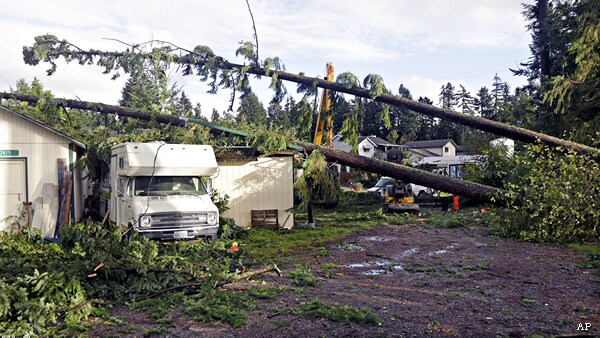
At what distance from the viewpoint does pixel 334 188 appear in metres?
14.8

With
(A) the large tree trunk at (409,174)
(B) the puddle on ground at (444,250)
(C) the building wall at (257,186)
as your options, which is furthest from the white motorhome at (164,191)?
(B) the puddle on ground at (444,250)

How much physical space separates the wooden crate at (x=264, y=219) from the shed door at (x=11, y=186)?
6.52 meters

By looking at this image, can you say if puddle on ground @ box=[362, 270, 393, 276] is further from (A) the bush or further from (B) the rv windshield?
(A) the bush

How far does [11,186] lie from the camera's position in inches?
510

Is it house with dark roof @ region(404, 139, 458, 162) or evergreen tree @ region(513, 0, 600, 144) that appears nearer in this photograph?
evergreen tree @ region(513, 0, 600, 144)

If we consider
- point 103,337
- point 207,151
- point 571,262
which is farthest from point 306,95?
point 103,337

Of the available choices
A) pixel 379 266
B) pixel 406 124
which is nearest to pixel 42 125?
pixel 379 266

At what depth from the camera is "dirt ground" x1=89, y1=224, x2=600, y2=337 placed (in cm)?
557

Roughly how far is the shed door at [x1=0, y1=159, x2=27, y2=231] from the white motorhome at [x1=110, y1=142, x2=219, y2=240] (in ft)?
9.91

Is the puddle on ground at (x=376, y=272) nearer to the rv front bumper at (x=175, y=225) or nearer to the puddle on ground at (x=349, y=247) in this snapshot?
the puddle on ground at (x=349, y=247)

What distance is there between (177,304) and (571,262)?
7.87 meters

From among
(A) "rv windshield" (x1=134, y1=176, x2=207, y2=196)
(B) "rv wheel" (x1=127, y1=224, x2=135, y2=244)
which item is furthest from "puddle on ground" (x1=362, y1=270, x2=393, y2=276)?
(B) "rv wheel" (x1=127, y1=224, x2=135, y2=244)

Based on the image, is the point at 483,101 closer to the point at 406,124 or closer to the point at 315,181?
the point at 406,124

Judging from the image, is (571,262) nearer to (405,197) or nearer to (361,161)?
(361,161)
